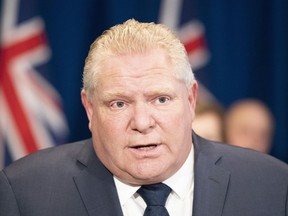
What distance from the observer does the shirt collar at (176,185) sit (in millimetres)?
1802

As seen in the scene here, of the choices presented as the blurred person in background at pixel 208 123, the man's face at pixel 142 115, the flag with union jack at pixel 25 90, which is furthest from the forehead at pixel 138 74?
the flag with union jack at pixel 25 90

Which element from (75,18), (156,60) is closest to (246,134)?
(75,18)

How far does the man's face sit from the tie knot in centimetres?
3

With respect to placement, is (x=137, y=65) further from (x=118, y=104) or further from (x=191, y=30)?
(x=191, y=30)

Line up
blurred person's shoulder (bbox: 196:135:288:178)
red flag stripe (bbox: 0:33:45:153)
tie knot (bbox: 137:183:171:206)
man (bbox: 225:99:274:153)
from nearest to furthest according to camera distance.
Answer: tie knot (bbox: 137:183:171:206)
blurred person's shoulder (bbox: 196:135:288:178)
man (bbox: 225:99:274:153)
red flag stripe (bbox: 0:33:45:153)

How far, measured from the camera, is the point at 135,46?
5.65 ft

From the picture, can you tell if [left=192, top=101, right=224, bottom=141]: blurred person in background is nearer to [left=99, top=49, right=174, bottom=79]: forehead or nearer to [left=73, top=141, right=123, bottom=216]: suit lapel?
[left=73, top=141, right=123, bottom=216]: suit lapel

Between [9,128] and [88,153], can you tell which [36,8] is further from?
[88,153]

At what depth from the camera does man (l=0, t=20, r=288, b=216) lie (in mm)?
1699

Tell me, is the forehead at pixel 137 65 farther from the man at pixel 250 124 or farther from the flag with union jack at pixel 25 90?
the flag with union jack at pixel 25 90

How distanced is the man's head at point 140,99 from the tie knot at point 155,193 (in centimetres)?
2

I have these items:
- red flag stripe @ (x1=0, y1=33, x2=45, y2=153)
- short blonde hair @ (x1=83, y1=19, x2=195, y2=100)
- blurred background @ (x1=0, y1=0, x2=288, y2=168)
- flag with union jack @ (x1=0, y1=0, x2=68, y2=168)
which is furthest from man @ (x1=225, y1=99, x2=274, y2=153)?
short blonde hair @ (x1=83, y1=19, x2=195, y2=100)

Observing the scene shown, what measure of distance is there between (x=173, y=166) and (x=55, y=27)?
1.99 m

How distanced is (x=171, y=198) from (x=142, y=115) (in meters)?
0.28
